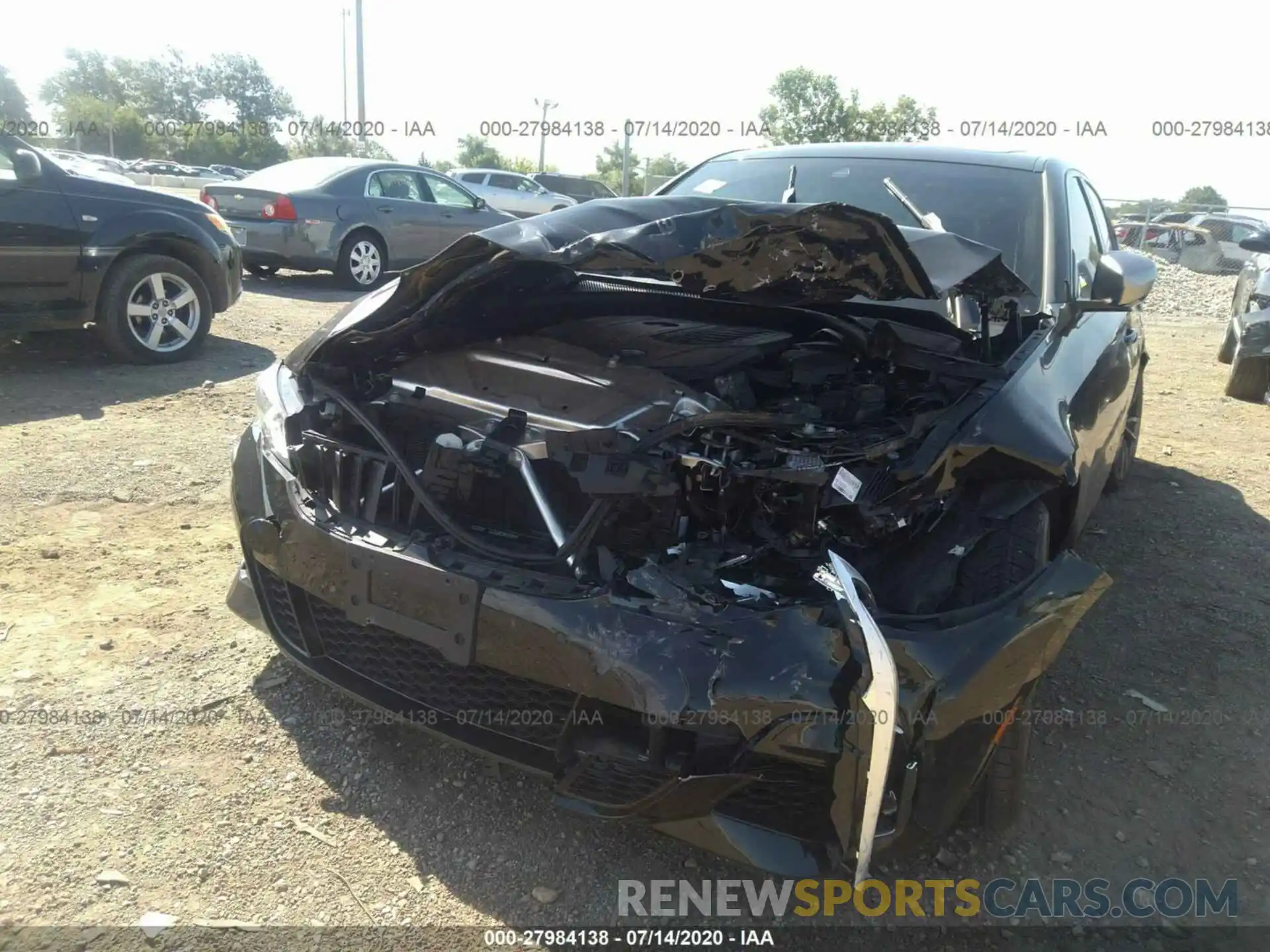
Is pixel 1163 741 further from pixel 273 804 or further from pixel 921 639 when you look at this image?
pixel 273 804

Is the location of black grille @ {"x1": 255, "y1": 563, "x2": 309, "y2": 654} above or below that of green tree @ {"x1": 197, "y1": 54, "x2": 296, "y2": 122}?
below

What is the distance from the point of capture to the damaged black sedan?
1783mm

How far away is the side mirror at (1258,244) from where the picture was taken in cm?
650

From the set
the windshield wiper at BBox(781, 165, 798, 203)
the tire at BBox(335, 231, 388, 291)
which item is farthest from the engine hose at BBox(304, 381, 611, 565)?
the tire at BBox(335, 231, 388, 291)

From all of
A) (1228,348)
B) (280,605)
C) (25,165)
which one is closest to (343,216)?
(25,165)

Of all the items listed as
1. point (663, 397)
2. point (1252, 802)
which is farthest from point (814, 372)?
point (1252, 802)

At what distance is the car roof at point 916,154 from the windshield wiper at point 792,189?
0.16 m

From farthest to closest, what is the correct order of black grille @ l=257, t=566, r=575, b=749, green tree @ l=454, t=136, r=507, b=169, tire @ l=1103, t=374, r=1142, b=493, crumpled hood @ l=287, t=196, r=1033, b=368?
1. green tree @ l=454, t=136, r=507, b=169
2. tire @ l=1103, t=374, r=1142, b=493
3. crumpled hood @ l=287, t=196, r=1033, b=368
4. black grille @ l=257, t=566, r=575, b=749

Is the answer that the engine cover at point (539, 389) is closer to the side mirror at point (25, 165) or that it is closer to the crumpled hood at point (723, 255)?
the crumpled hood at point (723, 255)

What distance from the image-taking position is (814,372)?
2.62 metres

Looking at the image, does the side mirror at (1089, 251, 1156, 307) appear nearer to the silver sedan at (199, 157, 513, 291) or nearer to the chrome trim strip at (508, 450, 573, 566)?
the chrome trim strip at (508, 450, 573, 566)

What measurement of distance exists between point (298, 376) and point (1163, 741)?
2.83 meters

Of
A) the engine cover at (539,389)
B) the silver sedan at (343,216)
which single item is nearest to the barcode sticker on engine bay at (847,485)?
the engine cover at (539,389)

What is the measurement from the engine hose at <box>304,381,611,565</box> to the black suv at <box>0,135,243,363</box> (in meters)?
4.63
